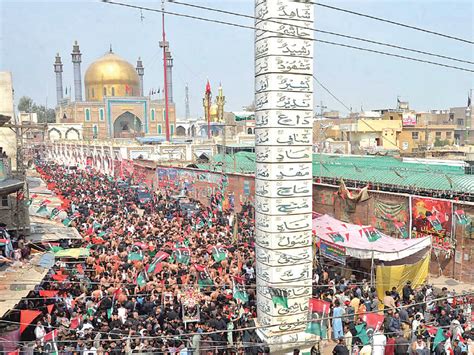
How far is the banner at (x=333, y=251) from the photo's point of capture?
13.8 m

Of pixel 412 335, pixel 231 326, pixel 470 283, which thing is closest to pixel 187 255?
pixel 231 326

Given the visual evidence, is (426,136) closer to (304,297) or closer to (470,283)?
(470,283)

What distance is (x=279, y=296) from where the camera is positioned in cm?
929

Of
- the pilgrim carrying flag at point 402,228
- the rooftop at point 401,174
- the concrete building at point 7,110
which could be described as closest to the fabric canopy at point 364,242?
the pilgrim carrying flag at point 402,228

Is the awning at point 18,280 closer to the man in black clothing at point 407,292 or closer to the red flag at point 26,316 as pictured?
the red flag at point 26,316

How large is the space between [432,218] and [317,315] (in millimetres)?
7175

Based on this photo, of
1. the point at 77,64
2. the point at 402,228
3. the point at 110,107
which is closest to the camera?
the point at 402,228

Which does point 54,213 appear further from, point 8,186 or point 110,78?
point 110,78

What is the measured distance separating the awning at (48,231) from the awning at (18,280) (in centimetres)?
258

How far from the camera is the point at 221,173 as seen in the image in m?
27.3

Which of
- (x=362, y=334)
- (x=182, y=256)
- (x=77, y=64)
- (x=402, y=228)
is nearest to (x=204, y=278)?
(x=182, y=256)

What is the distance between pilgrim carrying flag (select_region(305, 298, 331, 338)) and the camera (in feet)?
31.8

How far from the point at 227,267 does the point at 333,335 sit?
4.06m

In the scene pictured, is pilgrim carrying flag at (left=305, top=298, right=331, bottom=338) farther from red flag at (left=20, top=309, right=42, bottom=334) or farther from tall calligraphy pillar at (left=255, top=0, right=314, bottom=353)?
red flag at (left=20, top=309, right=42, bottom=334)
